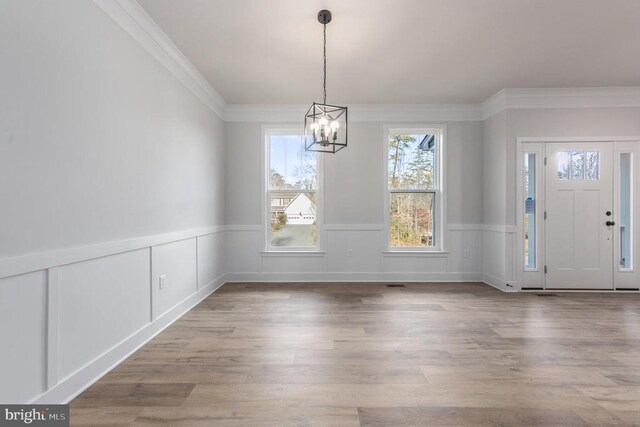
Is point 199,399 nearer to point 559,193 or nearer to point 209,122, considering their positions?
point 209,122

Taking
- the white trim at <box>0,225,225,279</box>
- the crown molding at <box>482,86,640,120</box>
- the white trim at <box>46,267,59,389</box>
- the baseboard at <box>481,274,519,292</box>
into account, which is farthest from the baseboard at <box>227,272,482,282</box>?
the white trim at <box>46,267,59,389</box>

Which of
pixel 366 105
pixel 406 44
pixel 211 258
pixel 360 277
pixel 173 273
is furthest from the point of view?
pixel 360 277

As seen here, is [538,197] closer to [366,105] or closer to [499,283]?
[499,283]

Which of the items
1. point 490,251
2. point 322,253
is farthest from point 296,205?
point 490,251

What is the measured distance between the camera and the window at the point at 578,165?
436cm

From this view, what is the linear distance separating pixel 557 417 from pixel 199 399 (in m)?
1.98

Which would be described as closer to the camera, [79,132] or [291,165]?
[79,132]

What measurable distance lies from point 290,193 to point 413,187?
193 centimetres

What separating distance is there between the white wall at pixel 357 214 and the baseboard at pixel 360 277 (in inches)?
0.6

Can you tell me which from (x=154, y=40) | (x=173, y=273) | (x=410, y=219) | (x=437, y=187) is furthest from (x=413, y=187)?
(x=154, y=40)

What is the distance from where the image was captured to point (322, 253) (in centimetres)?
499

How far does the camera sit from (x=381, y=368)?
2.24 m

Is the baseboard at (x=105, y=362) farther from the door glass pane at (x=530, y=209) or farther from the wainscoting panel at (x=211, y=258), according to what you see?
the door glass pane at (x=530, y=209)

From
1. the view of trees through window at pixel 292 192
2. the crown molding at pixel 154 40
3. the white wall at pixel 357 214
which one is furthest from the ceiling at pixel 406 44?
the view of trees through window at pixel 292 192
